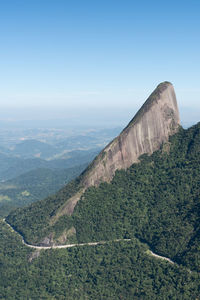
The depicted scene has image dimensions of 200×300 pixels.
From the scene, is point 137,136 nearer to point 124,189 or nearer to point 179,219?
point 124,189

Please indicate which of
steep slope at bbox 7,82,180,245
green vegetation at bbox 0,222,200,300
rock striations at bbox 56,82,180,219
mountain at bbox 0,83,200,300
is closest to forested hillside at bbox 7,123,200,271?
mountain at bbox 0,83,200,300

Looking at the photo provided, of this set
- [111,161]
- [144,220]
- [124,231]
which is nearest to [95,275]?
[124,231]

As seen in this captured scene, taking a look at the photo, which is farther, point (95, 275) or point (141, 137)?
point (141, 137)

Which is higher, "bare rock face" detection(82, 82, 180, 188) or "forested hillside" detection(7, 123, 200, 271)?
"bare rock face" detection(82, 82, 180, 188)

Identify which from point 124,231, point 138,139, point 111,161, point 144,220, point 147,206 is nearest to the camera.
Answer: point 124,231

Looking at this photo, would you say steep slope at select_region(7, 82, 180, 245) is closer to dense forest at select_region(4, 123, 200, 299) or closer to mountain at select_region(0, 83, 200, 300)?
mountain at select_region(0, 83, 200, 300)

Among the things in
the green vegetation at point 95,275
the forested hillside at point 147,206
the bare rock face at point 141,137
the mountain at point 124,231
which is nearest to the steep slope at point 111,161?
the bare rock face at point 141,137

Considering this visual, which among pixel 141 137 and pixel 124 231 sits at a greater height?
pixel 141 137

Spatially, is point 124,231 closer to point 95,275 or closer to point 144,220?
point 144,220

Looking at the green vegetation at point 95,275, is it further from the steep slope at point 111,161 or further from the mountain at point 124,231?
the steep slope at point 111,161
